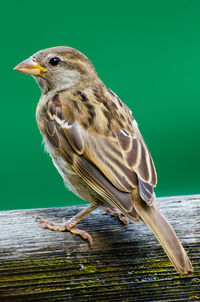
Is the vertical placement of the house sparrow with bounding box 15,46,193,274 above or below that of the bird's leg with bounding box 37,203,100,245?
above

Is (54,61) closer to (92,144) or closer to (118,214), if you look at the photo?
(92,144)

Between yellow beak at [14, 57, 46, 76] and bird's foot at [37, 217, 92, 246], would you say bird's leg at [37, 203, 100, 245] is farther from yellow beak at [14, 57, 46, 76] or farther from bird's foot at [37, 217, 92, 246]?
yellow beak at [14, 57, 46, 76]

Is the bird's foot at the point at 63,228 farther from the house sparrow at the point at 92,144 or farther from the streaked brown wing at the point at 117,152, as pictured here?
the streaked brown wing at the point at 117,152

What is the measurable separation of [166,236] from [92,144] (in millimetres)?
951

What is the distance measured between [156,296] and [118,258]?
0.21m

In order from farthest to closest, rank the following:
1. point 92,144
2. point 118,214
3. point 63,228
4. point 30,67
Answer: point 30,67, point 92,144, point 118,214, point 63,228

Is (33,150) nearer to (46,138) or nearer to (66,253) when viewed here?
(46,138)

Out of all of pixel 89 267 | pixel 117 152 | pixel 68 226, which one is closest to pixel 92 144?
pixel 117 152

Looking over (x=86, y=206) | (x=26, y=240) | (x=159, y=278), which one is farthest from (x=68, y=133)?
(x=159, y=278)

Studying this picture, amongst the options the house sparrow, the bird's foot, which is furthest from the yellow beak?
the bird's foot

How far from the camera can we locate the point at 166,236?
205 centimetres

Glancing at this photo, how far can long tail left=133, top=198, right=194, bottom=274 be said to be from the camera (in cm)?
194

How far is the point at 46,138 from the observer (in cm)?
320

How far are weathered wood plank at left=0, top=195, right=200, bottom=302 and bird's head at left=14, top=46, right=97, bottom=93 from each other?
5.10 ft
